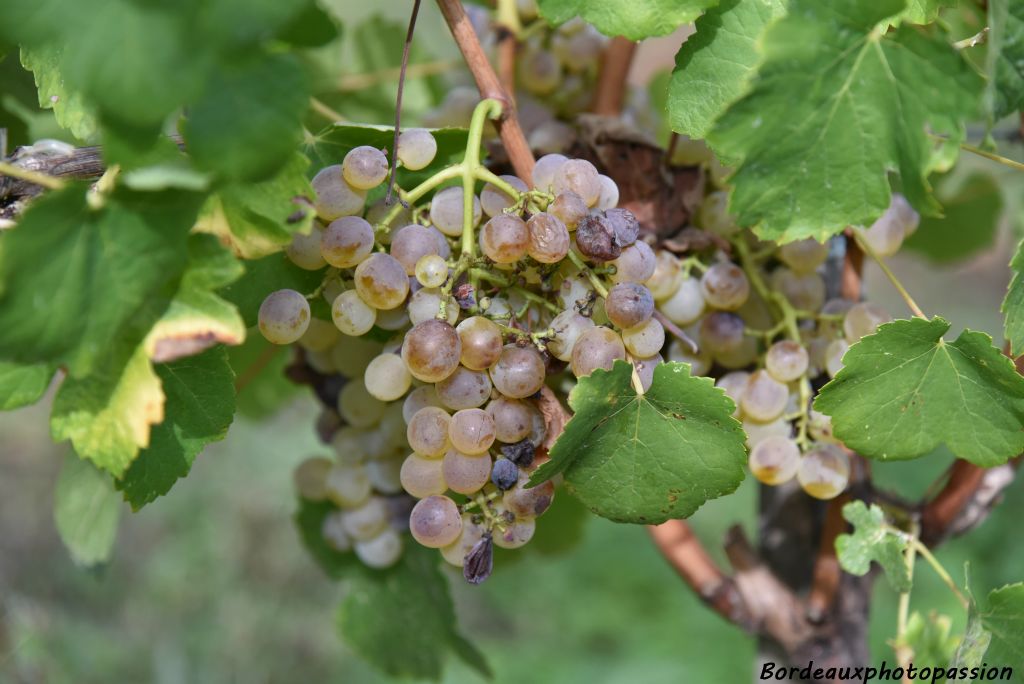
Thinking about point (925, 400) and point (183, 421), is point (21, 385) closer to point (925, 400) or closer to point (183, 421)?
point (183, 421)

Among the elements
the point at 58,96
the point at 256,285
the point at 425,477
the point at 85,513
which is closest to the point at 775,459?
the point at 425,477

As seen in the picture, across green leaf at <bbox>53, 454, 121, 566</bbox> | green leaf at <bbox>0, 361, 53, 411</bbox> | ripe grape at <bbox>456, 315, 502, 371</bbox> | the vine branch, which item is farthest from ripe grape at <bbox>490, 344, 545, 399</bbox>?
green leaf at <bbox>53, 454, 121, 566</bbox>

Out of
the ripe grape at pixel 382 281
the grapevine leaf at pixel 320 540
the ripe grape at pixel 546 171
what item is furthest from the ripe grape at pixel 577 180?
the grapevine leaf at pixel 320 540

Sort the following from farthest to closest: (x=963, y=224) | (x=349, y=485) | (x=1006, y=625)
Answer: (x=963, y=224) < (x=349, y=485) < (x=1006, y=625)

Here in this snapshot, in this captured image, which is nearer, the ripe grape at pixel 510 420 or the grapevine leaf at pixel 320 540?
the ripe grape at pixel 510 420

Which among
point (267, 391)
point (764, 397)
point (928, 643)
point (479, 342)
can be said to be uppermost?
point (479, 342)

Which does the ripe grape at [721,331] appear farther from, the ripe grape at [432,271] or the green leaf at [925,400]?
the ripe grape at [432,271]

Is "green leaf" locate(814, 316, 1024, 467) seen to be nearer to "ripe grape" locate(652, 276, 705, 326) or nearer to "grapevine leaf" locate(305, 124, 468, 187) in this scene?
"ripe grape" locate(652, 276, 705, 326)

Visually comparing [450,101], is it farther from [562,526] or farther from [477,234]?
[562,526]
